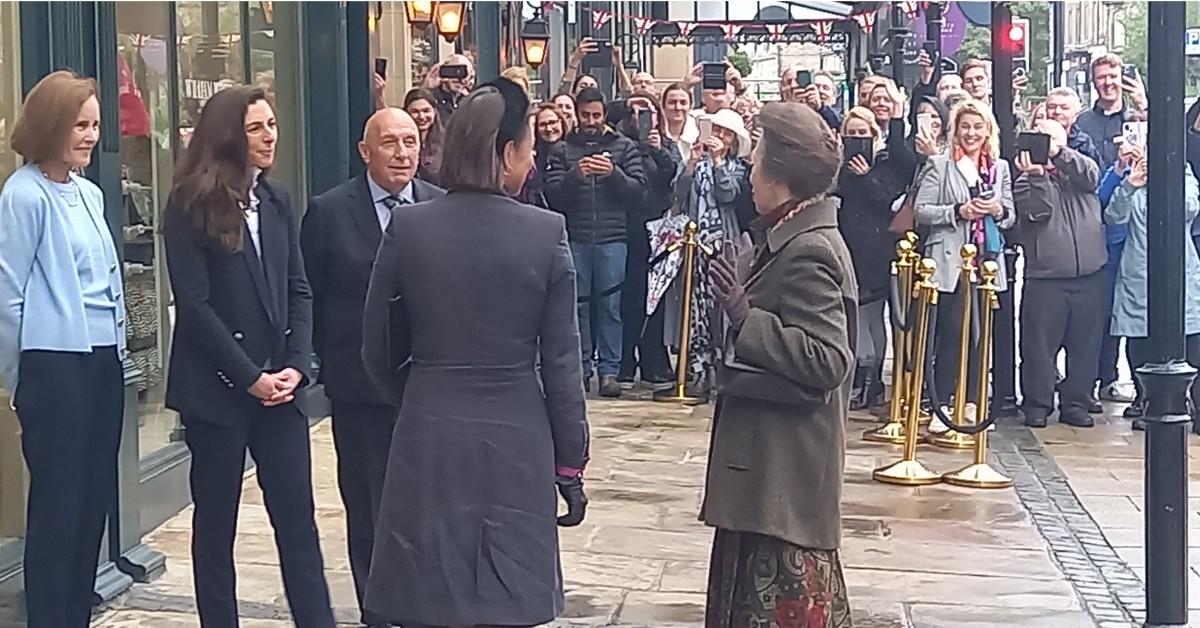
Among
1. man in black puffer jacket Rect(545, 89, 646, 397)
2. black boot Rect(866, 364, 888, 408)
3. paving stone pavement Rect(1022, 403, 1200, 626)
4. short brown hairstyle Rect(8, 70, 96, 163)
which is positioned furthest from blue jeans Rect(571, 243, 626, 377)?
short brown hairstyle Rect(8, 70, 96, 163)

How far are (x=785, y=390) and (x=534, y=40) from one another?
39.6ft

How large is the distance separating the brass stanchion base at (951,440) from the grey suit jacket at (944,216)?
83 cm

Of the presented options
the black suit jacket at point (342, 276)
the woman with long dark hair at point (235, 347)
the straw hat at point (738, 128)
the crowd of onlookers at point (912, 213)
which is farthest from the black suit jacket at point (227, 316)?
the straw hat at point (738, 128)

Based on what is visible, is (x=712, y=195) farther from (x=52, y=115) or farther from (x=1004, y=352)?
(x=52, y=115)

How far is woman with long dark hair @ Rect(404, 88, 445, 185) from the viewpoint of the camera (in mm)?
7957

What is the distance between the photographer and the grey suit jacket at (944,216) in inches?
378

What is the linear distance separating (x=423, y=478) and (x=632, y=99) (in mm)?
7972

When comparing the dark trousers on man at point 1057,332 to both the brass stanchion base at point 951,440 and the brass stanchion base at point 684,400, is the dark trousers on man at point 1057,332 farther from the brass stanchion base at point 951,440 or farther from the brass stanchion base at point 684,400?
the brass stanchion base at point 684,400

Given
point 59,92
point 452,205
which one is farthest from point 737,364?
point 59,92

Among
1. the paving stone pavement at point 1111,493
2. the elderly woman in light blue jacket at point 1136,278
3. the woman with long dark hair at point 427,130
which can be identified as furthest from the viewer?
the elderly woman in light blue jacket at point 1136,278

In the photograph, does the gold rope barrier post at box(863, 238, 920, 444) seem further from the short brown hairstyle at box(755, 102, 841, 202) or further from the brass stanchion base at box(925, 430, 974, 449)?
the short brown hairstyle at box(755, 102, 841, 202)

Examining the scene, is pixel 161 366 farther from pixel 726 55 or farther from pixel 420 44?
pixel 726 55

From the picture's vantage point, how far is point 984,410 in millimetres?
9094

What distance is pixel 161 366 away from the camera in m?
7.85
